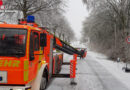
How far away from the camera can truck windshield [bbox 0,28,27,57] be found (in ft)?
13.0

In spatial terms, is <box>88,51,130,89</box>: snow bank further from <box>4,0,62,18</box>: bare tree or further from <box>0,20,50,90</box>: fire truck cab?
<box>4,0,62,18</box>: bare tree

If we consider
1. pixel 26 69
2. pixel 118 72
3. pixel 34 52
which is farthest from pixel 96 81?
pixel 26 69

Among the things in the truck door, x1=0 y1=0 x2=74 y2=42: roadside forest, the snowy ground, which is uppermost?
x1=0 y1=0 x2=74 y2=42: roadside forest

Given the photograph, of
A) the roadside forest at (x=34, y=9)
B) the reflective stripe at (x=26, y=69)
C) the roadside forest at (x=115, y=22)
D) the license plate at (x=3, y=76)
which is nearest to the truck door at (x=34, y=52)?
the reflective stripe at (x=26, y=69)

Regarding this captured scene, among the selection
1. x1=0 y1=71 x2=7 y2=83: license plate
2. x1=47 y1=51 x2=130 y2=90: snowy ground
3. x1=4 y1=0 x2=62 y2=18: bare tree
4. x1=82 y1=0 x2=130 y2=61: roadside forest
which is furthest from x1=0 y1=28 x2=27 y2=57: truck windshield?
x1=82 y1=0 x2=130 y2=61: roadside forest

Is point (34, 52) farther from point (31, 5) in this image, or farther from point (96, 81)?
point (31, 5)

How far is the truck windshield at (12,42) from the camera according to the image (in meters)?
3.97

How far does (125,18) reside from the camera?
754 inches

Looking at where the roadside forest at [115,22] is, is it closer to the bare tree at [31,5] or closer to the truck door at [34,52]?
the bare tree at [31,5]

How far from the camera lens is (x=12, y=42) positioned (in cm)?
405

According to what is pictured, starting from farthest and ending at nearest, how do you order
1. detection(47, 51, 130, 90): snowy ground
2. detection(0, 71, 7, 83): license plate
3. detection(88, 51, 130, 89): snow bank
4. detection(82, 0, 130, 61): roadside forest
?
1. detection(82, 0, 130, 61): roadside forest
2. detection(88, 51, 130, 89): snow bank
3. detection(47, 51, 130, 90): snowy ground
4. detection(0, 71, 7, 83): license plate

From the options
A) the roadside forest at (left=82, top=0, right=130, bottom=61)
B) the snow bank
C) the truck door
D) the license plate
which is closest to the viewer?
the license plate

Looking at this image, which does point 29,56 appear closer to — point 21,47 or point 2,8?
point 21,47

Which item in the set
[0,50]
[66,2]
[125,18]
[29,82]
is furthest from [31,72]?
[125,18]
